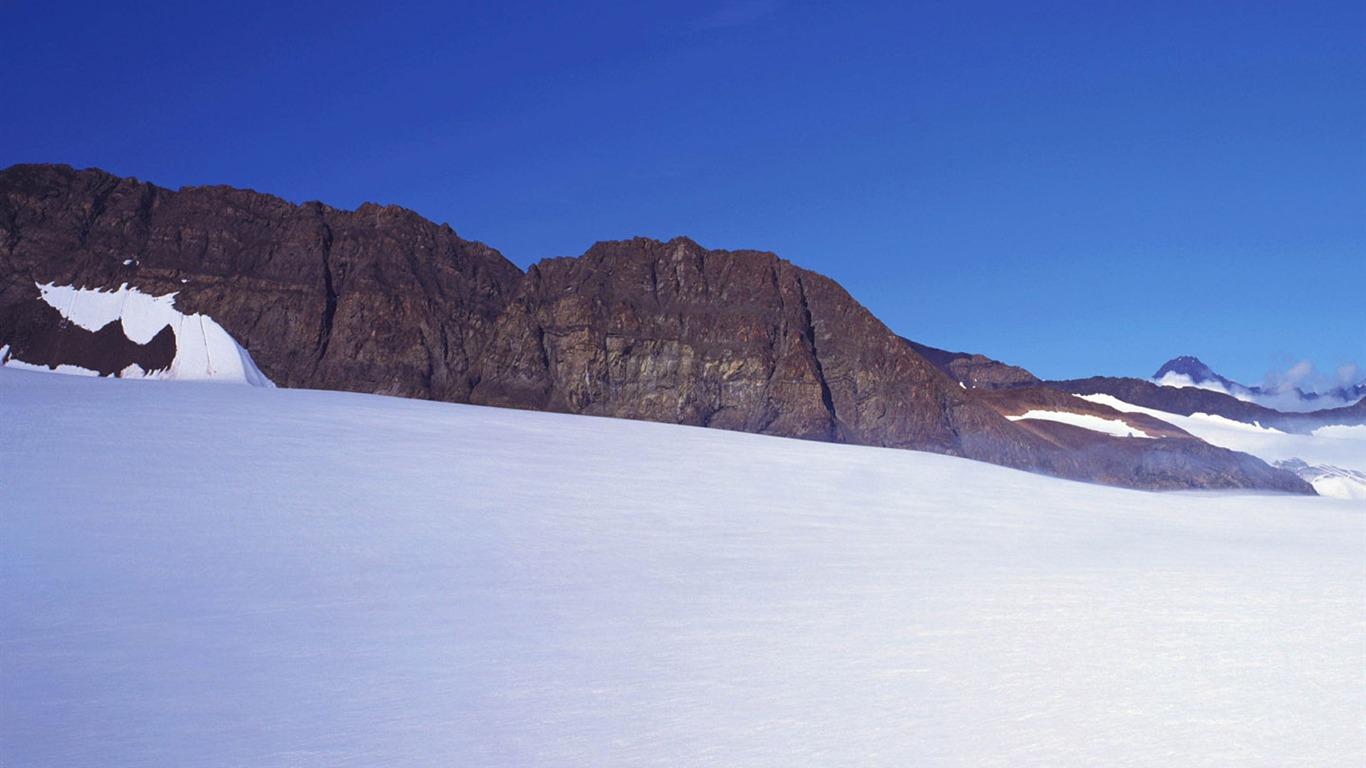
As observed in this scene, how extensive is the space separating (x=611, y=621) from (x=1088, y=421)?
13707 cm

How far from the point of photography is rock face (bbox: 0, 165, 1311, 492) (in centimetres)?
9825

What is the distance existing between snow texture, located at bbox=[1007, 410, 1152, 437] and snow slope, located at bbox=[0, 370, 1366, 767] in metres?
123

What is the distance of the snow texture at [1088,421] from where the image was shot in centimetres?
13050

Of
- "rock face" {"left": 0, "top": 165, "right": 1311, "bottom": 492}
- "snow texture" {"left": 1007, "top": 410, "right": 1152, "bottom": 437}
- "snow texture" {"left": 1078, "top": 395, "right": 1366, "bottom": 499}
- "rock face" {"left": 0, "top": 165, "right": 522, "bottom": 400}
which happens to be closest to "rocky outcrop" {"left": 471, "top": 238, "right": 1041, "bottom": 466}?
"rock face" {"left": 0, "top": 165, "right": 1311, "bottom": 492}

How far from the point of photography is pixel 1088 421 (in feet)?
439

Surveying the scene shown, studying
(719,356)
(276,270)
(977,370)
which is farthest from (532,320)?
(977,370)

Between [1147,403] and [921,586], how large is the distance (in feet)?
563

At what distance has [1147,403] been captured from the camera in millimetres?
164875

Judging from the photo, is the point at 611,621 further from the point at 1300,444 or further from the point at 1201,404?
the point at 1201,404

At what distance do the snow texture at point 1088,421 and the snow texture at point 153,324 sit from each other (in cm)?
9233

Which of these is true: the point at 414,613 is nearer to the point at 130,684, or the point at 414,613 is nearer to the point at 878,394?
the point at 130,684

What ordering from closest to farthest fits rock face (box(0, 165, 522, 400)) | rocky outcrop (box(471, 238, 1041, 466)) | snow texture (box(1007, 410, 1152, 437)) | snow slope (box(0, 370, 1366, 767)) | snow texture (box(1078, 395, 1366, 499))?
snow slope (box(0, 370, 1366, 767)) → rock face (box(0, 165, 522, 400)) → snow texture (box(1078, 395, 1366, 499)) → rocky outcrop (box(471, 238, 1041, 466)) → snow texture (box(1007, 410, 1152, 437))

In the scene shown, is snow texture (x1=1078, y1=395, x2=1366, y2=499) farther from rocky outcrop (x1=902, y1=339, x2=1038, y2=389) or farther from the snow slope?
the snow slope

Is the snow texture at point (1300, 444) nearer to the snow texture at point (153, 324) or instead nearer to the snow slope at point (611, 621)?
the snow texture at point (153, 324)
